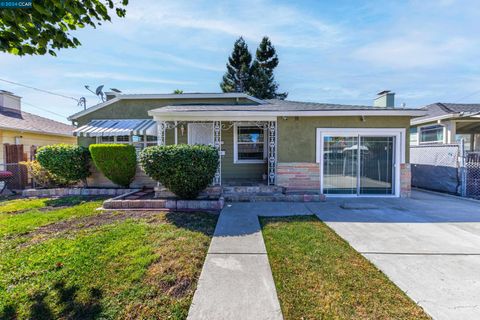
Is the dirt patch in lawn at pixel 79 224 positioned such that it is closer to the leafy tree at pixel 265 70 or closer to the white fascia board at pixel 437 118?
the white fascia board at pixel 437 118

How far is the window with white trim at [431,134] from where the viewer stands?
16.1 meters

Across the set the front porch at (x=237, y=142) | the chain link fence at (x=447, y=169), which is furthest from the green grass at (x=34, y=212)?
the chain link fence at (x=447, y=169)

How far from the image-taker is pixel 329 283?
3.66 metres

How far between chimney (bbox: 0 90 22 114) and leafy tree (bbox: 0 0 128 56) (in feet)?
65.3

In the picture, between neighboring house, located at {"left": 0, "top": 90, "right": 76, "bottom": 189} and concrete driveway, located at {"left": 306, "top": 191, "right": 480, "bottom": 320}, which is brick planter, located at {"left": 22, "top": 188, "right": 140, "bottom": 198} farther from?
concrete driveway, located at {"left": 306, "top": 191, "right": 480, "bottom": 320}

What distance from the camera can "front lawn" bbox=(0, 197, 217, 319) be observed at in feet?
10.5

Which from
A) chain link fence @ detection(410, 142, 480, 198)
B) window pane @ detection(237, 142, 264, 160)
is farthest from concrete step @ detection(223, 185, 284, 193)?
chain link fence @ detection(410, 142, 480, 198)

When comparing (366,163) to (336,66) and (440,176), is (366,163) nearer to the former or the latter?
(440,176)

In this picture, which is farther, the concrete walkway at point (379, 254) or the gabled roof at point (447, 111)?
the gabled roof at point (447, 111)

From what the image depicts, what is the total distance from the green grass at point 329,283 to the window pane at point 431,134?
15833 millimetres

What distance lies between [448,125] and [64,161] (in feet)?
72.4

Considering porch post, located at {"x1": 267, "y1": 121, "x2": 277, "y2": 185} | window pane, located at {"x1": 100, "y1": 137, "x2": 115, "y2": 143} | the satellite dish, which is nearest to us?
porch post, located at {"x1": 267, "y1": 121, "x2": 277, "y2": 185}

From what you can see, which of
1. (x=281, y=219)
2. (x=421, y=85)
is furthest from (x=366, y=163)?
(x=421, y=85)

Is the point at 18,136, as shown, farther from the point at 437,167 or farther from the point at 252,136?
the point at 437,167
